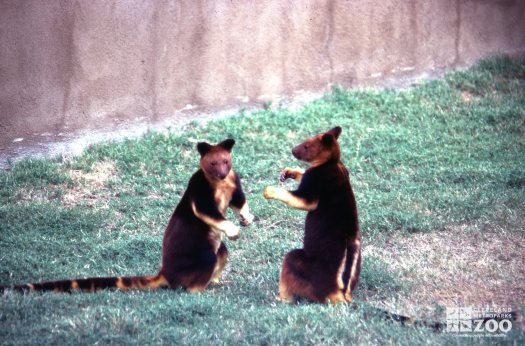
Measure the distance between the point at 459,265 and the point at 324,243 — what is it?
164cm

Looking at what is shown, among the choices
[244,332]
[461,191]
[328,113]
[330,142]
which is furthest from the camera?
[328,113]

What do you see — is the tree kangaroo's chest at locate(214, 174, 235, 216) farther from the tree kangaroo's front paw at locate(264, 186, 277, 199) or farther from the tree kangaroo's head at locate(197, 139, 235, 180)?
the tree kangaroo's front paw at locate(264, 186, 277, 199)

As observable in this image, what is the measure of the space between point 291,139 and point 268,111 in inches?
29.1

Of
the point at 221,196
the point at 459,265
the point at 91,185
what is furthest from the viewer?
the point at 91,185

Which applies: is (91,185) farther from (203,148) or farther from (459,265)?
(459,265)

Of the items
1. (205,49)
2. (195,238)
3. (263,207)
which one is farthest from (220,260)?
(205,49)

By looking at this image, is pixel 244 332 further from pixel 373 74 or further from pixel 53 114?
pixel 373 74

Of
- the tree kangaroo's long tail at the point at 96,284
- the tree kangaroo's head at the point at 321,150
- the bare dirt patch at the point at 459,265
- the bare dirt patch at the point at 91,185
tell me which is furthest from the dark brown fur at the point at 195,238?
the bare dirt patch at the point at 91,185

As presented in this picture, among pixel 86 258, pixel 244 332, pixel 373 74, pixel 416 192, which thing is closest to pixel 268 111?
pixel 373 74

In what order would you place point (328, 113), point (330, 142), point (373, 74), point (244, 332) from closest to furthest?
1. point (244, 332)
2. point (330, 142)
3. point (328, 113)
4. point (373, 74)

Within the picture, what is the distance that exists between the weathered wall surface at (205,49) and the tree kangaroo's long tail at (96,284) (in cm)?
363

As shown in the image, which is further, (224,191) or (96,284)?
(224,191)

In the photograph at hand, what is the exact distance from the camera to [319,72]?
1131cm

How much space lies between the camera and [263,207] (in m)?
8.74
